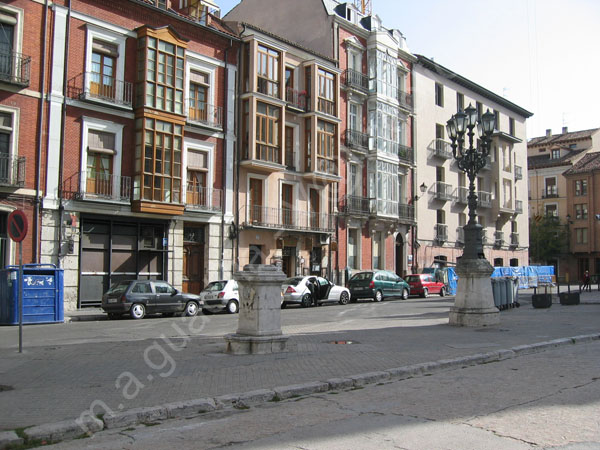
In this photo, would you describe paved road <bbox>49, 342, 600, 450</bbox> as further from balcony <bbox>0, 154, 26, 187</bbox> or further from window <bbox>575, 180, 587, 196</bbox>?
window <bbox>575, 180, 587, 196</bbox>

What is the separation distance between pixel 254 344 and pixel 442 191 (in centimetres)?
3591

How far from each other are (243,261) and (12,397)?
73.3 ft

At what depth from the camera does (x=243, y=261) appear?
29.6 meters

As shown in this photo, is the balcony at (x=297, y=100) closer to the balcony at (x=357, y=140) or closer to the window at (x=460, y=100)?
the balcony at (x=357, y=140)

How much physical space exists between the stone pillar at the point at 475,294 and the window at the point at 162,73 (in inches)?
614

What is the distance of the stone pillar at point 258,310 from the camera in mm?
10602

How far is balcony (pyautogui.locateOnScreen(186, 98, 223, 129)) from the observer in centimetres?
2769

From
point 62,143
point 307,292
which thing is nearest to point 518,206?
point 307,292

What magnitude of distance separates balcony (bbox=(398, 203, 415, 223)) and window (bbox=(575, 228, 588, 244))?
36036mm

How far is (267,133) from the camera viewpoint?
30438 millimetres

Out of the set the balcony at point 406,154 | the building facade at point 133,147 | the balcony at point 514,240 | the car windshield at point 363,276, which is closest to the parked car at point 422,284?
the car windshield at point 363,276

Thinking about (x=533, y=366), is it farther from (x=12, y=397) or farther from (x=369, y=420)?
(x=12, y=397)

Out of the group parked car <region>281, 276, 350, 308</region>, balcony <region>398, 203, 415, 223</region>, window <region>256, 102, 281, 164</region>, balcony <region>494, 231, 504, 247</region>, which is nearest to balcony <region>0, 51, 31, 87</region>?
window <region>256, 102, 281, 164</region>

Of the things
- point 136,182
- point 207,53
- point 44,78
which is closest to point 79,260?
point 136,182
